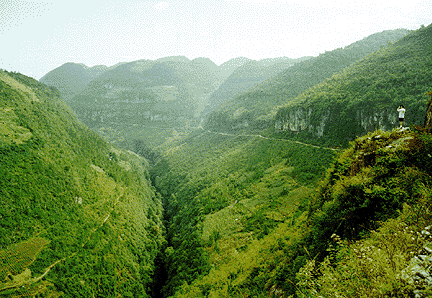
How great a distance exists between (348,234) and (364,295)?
4.92m

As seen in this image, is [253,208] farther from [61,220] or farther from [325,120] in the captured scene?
[61,220]

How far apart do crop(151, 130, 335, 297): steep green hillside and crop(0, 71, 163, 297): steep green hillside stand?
8900 millimetres

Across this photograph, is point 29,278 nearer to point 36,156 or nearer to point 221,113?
point 36,156

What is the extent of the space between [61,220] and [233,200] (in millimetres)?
36407

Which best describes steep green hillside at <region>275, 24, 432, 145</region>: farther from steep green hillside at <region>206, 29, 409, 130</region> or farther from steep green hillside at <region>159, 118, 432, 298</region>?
steep green hillside at <region>206, 29, 409, 130</region>

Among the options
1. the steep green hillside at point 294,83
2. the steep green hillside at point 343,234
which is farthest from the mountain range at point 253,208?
the steep green hillside at point 294,83

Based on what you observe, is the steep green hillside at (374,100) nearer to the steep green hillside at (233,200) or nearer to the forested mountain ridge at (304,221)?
the steep green hillside at (233,200)

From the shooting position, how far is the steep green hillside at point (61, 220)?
32.7 m

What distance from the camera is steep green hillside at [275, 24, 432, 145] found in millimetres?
38094

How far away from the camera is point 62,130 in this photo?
219 ft

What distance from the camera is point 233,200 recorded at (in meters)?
49.7

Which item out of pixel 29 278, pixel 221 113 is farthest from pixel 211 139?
pixel 29 278

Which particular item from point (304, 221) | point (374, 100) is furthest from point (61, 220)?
point (374, 100)

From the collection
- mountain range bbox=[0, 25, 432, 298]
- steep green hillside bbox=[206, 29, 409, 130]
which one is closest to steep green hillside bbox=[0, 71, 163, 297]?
mountain range bbox=[0, 25, 432, 298]
